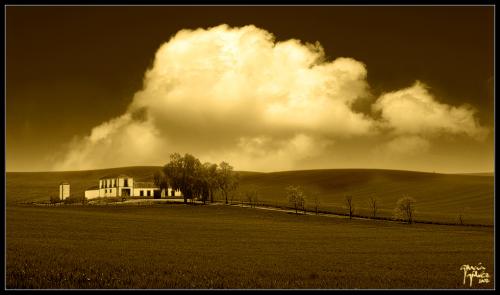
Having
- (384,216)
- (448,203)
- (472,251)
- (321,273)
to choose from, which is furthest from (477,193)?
(321,273)

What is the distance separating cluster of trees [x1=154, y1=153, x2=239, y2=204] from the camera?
114 meters

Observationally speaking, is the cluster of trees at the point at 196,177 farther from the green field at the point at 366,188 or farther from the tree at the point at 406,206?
the tree at the point at 406,206

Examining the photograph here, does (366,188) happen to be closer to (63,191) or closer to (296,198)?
(296,198)

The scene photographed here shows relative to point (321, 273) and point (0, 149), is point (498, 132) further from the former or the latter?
point (0, 149)

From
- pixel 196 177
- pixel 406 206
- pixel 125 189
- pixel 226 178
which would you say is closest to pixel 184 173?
pixel 196 177

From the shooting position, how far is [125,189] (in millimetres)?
151875

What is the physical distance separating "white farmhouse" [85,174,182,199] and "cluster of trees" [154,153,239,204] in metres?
34.5

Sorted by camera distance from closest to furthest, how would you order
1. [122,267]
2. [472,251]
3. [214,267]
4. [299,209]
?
[122,267] → [214,267] → [472,251] → [299,209]

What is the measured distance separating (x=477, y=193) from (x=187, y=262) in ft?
427

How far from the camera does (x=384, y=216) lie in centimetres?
9206

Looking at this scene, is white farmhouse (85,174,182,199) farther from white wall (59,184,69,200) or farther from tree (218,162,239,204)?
tree (218,162,239,204)

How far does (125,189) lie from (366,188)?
85.0 metres

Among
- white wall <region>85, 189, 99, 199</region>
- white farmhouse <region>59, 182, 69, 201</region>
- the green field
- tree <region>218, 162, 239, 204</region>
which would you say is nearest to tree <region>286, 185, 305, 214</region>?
the green field

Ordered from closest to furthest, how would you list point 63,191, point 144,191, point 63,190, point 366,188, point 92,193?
point 144,191 → point 366,188 → point 63,191 → point 63,190 → point 92,193
